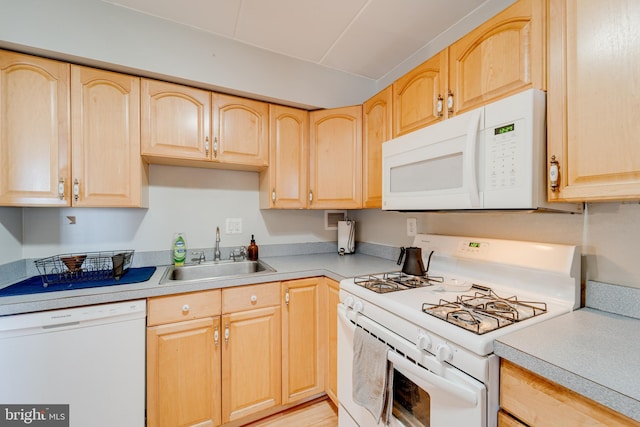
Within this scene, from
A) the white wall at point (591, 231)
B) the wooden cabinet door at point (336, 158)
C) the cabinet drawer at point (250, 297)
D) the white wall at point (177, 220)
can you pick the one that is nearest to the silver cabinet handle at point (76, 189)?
the white wall at point (177, 220)

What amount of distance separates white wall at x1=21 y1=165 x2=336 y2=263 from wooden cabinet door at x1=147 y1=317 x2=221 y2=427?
0.70 meters

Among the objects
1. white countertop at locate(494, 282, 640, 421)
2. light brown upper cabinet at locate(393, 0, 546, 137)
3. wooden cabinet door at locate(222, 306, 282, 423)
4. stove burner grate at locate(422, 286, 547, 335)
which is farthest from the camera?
wooden cabinet door at locate(222, 306, 282, 423)

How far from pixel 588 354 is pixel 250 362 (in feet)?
4.92

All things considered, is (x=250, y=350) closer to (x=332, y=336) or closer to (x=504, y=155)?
(x=332, y=336)

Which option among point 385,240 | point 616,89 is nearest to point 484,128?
point 616,89

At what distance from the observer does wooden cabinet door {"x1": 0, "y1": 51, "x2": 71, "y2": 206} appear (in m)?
1.28

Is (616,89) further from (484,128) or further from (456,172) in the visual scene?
(456,172)

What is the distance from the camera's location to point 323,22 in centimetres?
159

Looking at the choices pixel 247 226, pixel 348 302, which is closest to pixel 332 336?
pixel 348 302

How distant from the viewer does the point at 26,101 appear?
130 cm

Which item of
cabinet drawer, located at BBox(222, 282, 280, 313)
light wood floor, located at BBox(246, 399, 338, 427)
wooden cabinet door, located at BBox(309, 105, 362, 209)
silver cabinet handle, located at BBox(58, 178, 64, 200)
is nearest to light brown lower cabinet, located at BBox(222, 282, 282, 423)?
cabinet drawer, located at BBox(222, 282, 280, 313)

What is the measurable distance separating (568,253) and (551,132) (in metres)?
0.49

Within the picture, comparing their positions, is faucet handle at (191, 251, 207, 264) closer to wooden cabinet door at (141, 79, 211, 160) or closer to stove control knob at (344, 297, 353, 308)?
wooden cabinet door at (141, 79, 211, 160)

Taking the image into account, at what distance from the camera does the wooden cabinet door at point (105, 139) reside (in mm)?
1403
